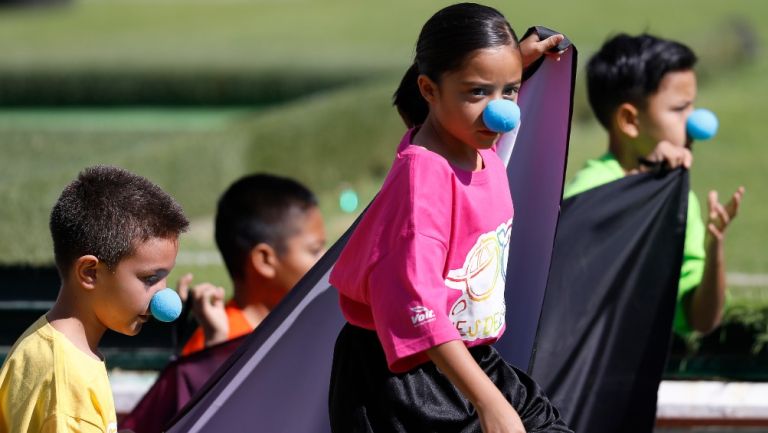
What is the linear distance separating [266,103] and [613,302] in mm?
12762

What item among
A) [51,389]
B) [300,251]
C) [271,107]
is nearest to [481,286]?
[51,389]

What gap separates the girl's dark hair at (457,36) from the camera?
291 cm

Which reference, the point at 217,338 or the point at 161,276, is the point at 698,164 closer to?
the point at 217,338

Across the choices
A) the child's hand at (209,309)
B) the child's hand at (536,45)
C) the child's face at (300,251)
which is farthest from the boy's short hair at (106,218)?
the child's face at (300,251)

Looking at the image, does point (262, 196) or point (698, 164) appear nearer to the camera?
point (262, 196)

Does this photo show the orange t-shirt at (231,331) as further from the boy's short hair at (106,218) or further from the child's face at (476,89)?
the child's face at (476,89)

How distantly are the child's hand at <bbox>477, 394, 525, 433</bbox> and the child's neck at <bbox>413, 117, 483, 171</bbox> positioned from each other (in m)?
0.55

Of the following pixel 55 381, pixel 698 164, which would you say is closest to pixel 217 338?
pixel 55 381

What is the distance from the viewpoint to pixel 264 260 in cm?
467

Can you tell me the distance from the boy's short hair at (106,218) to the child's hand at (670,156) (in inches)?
74.6

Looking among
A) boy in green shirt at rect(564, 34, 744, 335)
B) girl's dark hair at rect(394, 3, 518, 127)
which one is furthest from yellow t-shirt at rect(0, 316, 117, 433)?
boy in green shirt at rect(564, 34, 744, 335)

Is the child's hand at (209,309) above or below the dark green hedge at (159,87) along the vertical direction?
below

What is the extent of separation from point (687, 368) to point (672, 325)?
3.17 ft

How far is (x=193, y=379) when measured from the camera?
13.8ft
